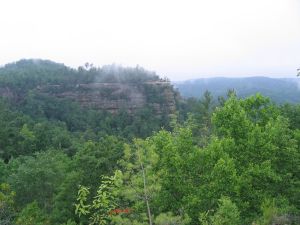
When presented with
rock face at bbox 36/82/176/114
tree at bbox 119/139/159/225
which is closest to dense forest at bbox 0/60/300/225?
tree at bbox 119/139/159/225

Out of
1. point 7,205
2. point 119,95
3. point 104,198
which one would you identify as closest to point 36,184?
point 7,205

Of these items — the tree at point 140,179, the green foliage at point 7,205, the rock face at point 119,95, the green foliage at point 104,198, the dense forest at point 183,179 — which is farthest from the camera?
the rock face at point 119,95

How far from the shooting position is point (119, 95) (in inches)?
3748

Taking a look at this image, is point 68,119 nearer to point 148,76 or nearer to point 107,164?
point 148,76

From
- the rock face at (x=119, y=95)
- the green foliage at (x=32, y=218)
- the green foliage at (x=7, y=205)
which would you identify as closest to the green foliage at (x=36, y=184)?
the green foliage at (x=7, y=205)

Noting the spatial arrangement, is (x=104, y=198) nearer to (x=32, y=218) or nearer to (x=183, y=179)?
(x=183, y=179)

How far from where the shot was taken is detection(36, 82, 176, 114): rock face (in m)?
91.9

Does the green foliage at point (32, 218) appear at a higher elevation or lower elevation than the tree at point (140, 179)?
lower

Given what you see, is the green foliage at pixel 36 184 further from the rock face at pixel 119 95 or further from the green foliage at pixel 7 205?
the rock face at pixel 119 95

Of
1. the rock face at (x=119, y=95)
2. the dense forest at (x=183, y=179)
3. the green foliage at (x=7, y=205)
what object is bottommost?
the rock face at (x=119, y=95)

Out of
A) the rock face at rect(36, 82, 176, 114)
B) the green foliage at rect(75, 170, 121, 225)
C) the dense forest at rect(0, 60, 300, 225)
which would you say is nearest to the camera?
the green foliage at rect(75, 170, 121, 225)

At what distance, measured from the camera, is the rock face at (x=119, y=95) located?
9194 cm

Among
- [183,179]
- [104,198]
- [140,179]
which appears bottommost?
[183,179]

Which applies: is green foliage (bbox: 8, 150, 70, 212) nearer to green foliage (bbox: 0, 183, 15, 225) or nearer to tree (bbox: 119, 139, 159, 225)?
green foliage (bbox: 0, 183, 15, 225)
